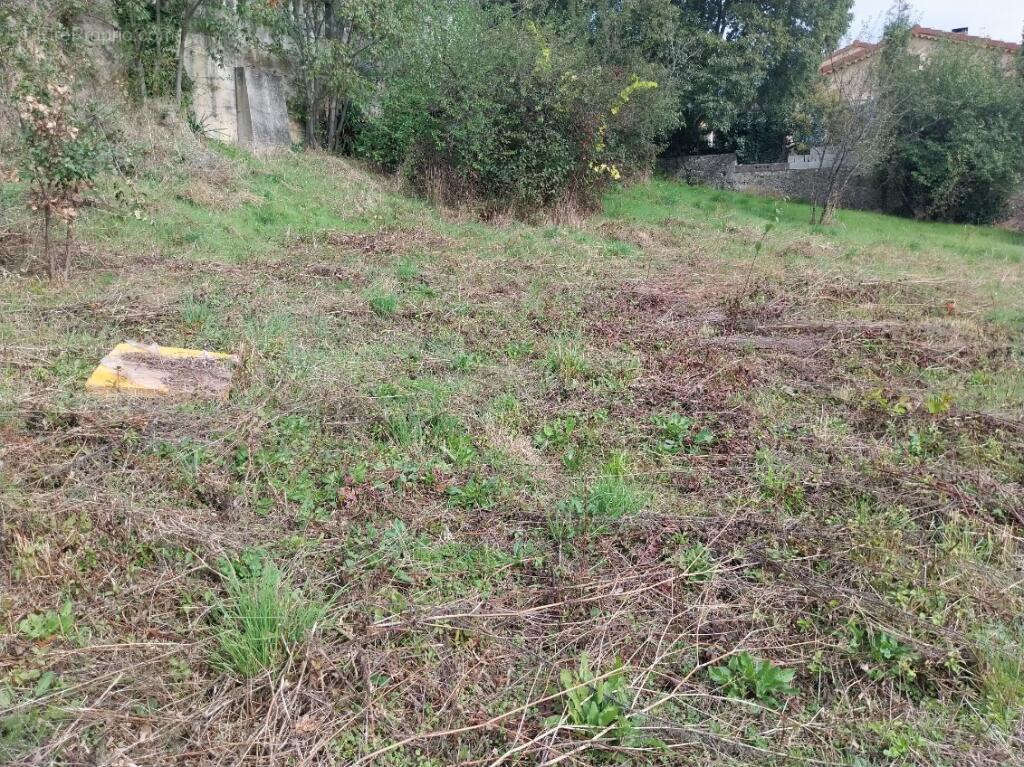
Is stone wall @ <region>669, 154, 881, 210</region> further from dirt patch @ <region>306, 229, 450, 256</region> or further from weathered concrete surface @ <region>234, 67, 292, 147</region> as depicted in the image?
dirt patch @ <region>306, 229, 450, 256</region>

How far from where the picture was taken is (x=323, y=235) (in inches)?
331

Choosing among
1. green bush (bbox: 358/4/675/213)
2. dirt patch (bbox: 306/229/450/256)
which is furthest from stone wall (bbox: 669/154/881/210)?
dirt patch (bbox: 306/229/450/256)

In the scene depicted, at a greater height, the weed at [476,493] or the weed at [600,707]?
the weed at [476,493]

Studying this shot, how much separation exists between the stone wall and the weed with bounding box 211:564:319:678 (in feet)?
61.4

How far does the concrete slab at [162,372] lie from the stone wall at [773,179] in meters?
17.6

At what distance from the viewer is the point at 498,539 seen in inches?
117

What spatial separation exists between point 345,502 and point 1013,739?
262cm

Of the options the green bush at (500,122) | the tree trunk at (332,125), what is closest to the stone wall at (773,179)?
the green bush at (500,122)

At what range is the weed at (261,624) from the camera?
2217mm

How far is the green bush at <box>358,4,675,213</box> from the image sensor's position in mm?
11281

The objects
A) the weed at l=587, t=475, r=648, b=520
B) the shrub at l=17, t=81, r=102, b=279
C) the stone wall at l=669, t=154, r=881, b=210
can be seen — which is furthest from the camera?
the stone wall at l=669, t=154, r=881, b=210

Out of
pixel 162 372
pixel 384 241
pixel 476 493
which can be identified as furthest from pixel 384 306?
pixel 476 493

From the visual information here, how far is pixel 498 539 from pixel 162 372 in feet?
7.93

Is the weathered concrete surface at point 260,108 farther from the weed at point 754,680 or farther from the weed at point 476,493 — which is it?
the weed at point 754,680
